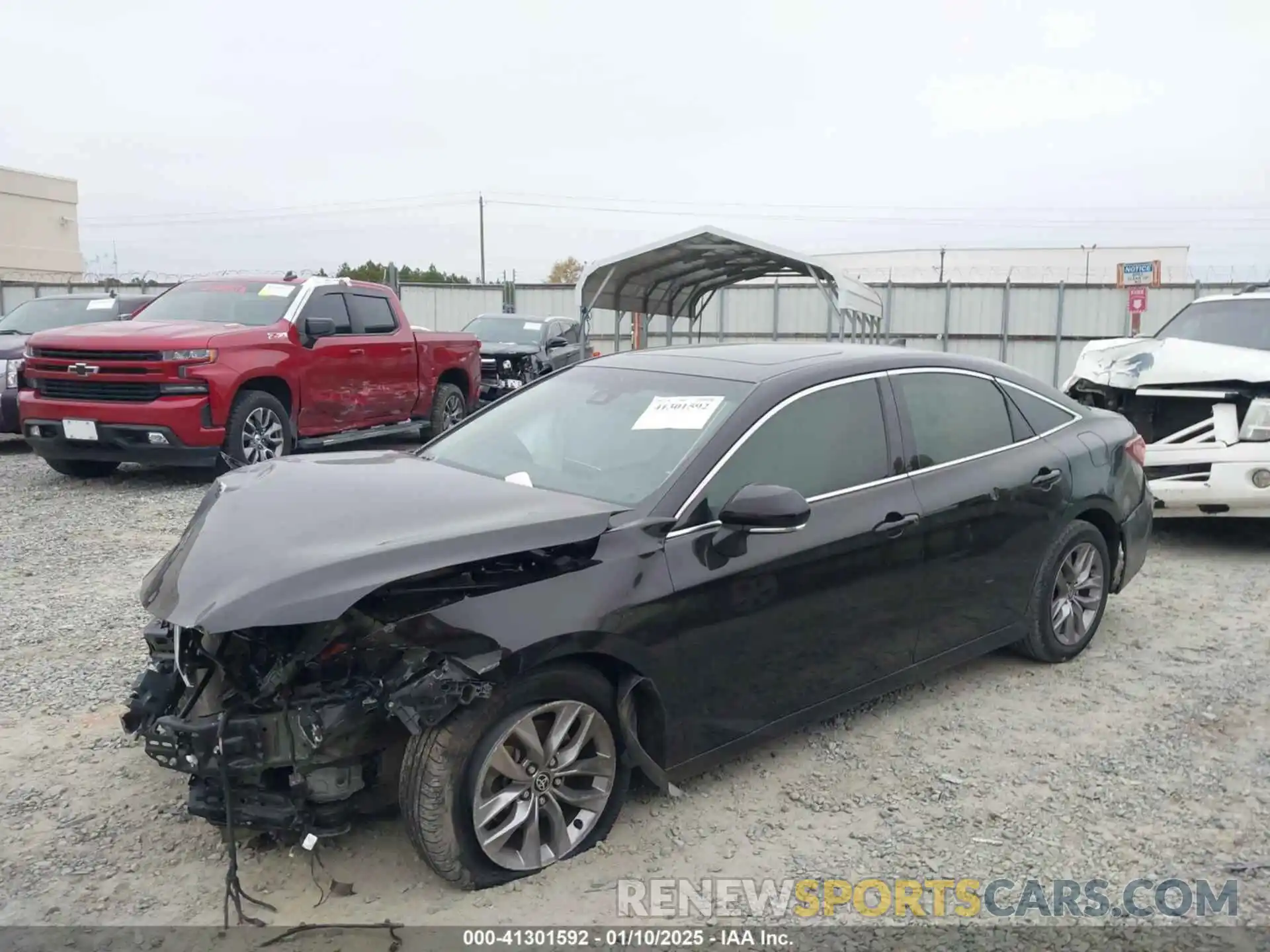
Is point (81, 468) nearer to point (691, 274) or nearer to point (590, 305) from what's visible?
point (590, 305)

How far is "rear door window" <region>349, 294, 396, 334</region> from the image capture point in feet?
33.8

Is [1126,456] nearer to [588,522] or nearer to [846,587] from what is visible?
[846,587]

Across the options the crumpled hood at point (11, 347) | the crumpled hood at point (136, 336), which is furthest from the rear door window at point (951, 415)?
the crumpled hood at point (11, 347)

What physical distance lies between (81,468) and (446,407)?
391 cm

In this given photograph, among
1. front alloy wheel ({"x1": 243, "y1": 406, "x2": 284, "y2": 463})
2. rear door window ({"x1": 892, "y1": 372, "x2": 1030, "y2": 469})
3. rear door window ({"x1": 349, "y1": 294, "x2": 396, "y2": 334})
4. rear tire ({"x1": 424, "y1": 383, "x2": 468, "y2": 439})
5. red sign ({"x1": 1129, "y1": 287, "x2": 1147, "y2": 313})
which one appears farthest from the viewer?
red sign ({"x1": 1129, "y1": 287, "x2": 1147, "y2": 313})

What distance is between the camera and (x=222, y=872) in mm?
3016

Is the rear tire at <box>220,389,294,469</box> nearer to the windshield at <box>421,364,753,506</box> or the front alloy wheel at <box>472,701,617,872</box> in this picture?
the windshield at <box>421,364,753,506</box>

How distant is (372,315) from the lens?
10523 mm

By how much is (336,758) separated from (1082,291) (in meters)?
22.7

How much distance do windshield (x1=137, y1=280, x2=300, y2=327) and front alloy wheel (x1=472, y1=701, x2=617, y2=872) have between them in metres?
7.32

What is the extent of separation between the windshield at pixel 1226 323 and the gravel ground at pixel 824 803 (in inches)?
124

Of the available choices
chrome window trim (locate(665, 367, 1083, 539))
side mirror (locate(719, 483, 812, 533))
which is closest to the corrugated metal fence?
chrome window trim (locate(665, 367, 1083, 539))

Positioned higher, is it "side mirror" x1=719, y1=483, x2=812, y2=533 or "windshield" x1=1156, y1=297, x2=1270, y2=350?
"windshield" x1=1156, y1=297, x2=1270, y2=350

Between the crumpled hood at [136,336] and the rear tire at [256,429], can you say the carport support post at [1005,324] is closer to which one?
the rear tire at [256,429]
